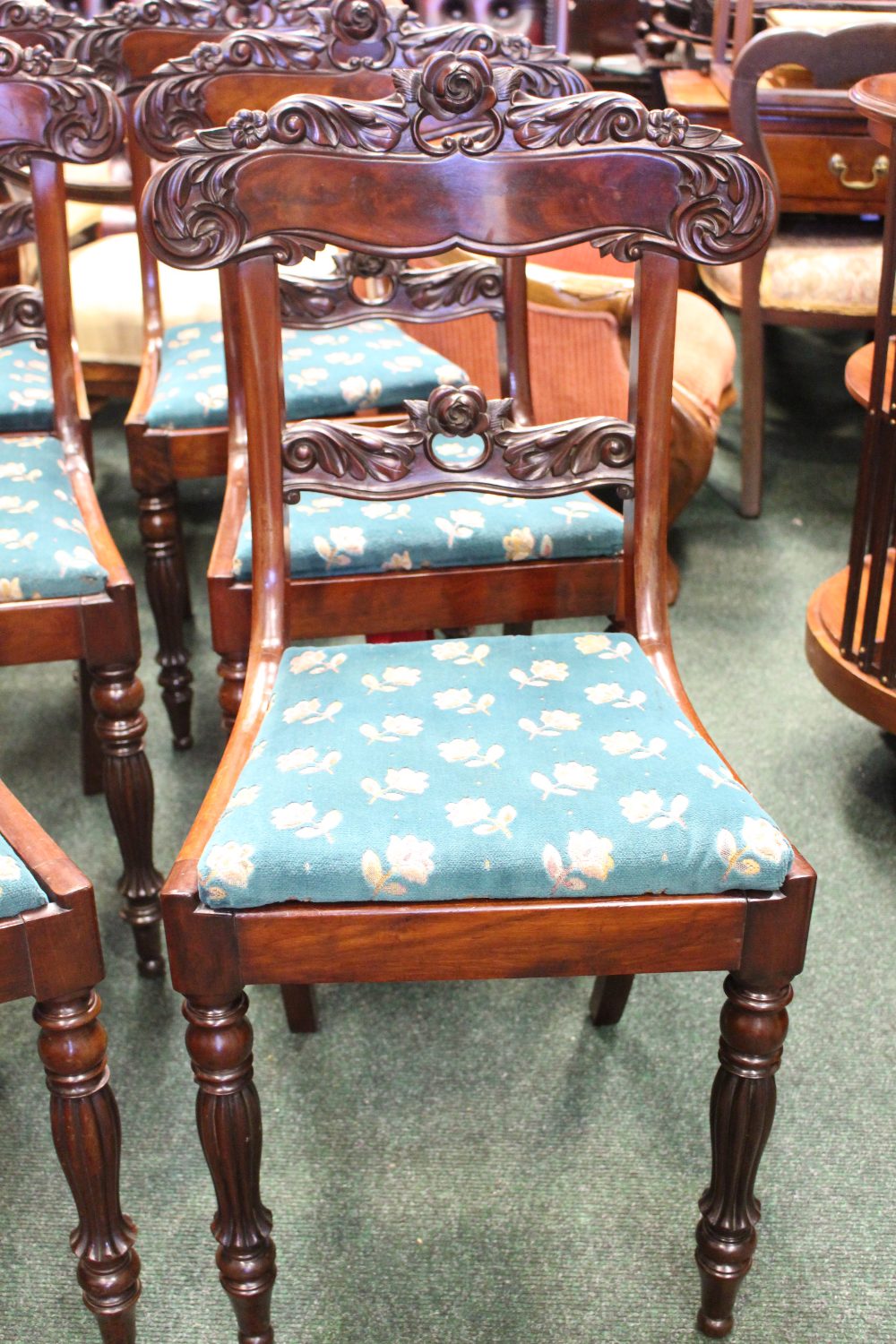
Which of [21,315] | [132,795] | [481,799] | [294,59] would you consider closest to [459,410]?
[481,799]

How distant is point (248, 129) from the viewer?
111 centimetres

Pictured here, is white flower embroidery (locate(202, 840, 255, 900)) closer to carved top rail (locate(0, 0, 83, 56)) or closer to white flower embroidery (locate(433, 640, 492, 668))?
white flower embroidery (locate(433, 640, 492, 668))

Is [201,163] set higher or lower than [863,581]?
higher

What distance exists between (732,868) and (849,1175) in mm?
549

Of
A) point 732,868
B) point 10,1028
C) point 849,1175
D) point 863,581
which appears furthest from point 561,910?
point 863,581

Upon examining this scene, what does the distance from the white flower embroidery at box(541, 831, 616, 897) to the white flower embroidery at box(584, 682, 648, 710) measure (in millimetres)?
201

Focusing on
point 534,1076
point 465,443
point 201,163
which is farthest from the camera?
point 465,443

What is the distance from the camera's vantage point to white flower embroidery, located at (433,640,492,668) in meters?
1.23

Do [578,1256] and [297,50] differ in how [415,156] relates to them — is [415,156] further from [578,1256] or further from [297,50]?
[578,1256]

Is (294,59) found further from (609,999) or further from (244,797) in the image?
(609,999)

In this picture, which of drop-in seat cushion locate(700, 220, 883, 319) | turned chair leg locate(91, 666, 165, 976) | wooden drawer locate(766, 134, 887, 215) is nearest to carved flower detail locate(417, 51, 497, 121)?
turned chair leg locate(91, 666, 165, 976)

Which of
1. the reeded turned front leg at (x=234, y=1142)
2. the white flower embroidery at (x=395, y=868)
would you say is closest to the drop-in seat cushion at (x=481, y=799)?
the white flower embroidery at (x=395, y=868)

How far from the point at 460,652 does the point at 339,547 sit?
0.26m

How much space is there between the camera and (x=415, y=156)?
1.14 meters
